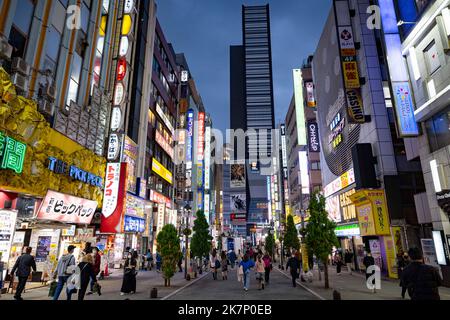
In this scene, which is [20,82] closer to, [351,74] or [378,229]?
[378,229]

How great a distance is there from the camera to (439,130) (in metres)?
16.8

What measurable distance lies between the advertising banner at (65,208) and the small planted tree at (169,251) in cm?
577

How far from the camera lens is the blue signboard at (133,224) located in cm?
2592

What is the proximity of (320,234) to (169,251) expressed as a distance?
8.89 metres

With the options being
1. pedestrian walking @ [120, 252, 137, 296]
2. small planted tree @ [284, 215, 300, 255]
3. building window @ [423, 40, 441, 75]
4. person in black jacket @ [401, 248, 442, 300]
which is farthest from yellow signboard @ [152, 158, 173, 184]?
person in black jacket @ [401, 248, 442, 300]

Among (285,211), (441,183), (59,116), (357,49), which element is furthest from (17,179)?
(285,211)

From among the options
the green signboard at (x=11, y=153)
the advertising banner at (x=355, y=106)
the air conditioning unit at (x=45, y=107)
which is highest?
the advertising banner at (x=355, y=106)

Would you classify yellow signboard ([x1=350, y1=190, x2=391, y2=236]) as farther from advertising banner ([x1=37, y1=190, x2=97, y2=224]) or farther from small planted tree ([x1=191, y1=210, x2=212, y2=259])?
A: advertising banner ([x1=37, y1=190, x2=97, y2=224])

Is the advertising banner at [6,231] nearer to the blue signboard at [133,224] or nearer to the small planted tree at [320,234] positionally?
the blue signboard at [133,224]

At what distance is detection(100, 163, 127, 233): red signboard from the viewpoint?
22.4 m

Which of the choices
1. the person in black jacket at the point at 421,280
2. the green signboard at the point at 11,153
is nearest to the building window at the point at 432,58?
the person in black jacket at the point at 421,280

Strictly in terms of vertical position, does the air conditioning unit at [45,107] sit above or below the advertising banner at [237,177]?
below

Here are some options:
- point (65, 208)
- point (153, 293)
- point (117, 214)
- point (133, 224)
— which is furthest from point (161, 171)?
point (153, 293)
